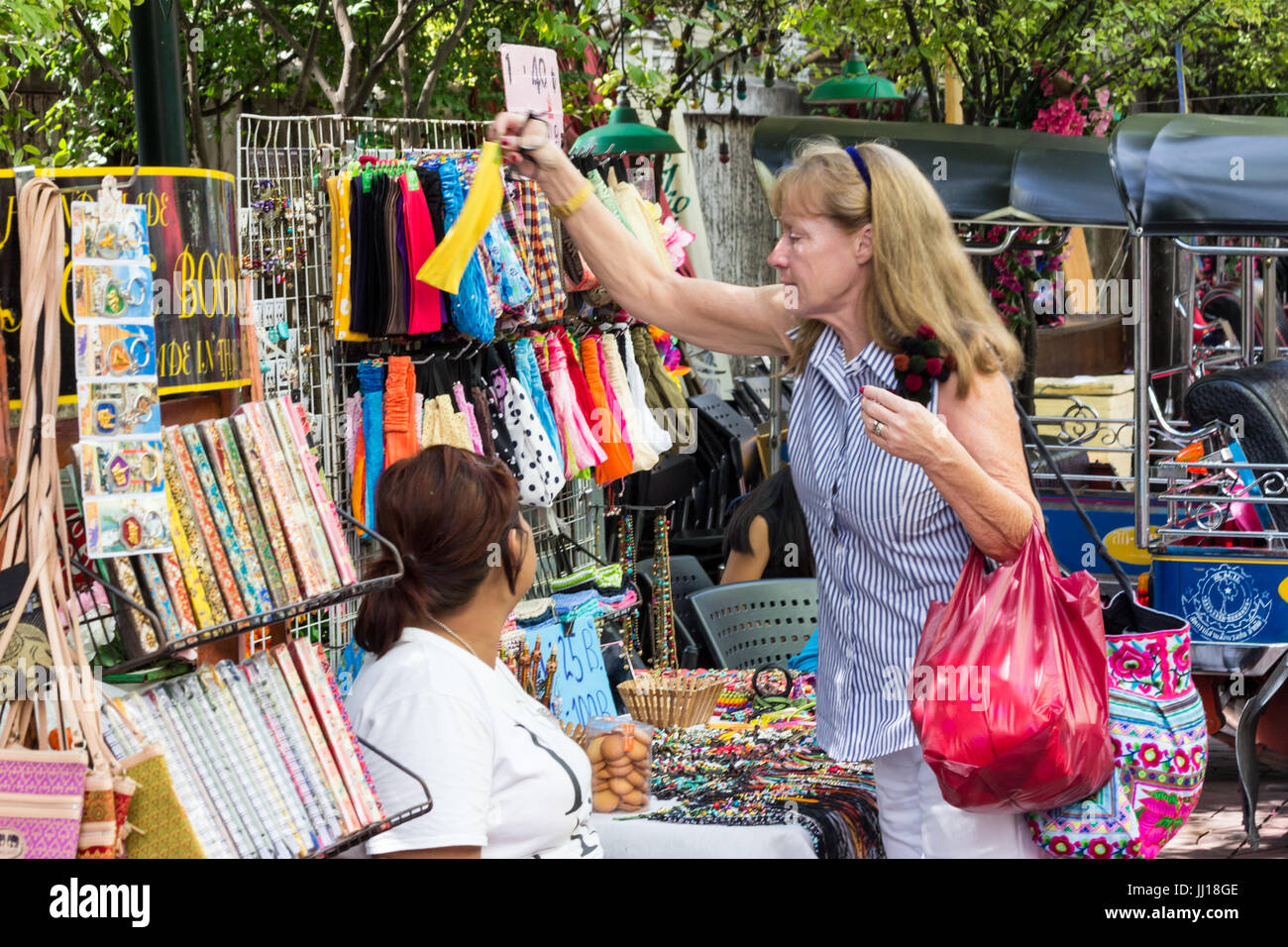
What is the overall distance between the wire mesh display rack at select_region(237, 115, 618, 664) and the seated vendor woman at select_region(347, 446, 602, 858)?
1351 mm

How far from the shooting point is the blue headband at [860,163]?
293 cm

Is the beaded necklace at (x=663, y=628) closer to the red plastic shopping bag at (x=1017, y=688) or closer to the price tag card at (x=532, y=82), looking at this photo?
the price tag card at (x=532, y=82)

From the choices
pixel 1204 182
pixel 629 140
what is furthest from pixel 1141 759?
pixel 629 140

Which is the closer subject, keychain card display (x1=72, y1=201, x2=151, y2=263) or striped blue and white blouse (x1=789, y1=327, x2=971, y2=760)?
keychain card display (x1=72, y1=201, x2=151, y2=263)

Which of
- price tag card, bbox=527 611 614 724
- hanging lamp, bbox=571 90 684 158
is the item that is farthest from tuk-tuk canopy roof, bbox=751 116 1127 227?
price tag card, bbox=527 611 614 724

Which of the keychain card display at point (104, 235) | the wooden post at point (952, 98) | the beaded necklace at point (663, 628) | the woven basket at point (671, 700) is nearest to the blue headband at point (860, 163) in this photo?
the keychain card display at point (104, 235)

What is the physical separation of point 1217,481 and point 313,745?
4420 mm

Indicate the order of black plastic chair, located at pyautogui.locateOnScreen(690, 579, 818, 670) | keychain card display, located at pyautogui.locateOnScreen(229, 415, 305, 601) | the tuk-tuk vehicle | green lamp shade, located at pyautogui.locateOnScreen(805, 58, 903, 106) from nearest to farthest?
keychain card display, located at pyautogui.locateOnScreen(229, 415, 305, 601), black plastic chair, located at pyautogui.locateOnScreen(690, 579, 818, 670), the tuk-tuk vehicle, green lamp shade, located at pyautogui.locateOnScreen(805, 58, 903, 106)

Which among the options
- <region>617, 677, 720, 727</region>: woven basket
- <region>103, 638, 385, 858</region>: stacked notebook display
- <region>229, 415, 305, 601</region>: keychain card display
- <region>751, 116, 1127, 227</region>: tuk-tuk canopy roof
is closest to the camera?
<region>103, 638, 385, 858</region>: stacked notebook display

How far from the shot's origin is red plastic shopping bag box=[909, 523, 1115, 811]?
266cm

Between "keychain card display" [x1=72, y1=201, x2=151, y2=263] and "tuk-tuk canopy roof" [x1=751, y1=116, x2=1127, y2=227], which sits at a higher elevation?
"tuk-tuk canopy roof" [x1=751, y1=116, x2=1127, y2=227]

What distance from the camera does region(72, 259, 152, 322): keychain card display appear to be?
1.99 m

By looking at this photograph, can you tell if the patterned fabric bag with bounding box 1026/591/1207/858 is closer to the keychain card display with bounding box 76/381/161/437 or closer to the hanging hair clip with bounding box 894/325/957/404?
the hanging hair clip with bounding box 894/325/957/404

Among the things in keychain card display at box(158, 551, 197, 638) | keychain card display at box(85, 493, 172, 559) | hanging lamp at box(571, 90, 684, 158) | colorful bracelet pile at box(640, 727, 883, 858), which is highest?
hanging lamp at box(571, 90, 684, 158)
